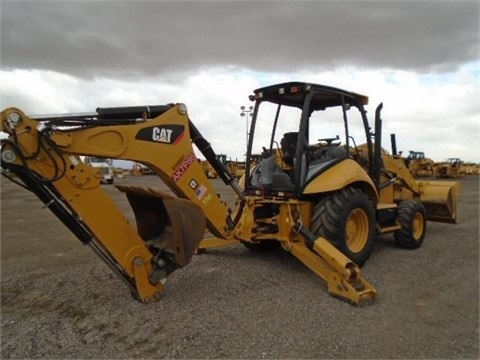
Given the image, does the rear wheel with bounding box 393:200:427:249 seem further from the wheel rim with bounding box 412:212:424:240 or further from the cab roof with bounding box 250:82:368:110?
the cab roof with bounding box 250:82:368:110

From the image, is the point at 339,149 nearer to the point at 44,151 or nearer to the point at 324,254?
the point at 324,254

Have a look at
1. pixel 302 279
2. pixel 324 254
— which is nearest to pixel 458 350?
pixel 324 254

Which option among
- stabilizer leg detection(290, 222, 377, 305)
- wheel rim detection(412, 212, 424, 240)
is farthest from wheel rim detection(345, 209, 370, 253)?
wheel rim detection(412, 212, 424, 240)

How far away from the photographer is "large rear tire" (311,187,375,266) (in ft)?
17.3

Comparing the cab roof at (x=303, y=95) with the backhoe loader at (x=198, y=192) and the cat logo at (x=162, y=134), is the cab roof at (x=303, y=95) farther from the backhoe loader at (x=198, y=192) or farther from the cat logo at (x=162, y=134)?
the cat logo at (x=162, y=134)

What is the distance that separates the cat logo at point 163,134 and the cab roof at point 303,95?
182 centimetres

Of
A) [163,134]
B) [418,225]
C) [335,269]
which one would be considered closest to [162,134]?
[163,134]

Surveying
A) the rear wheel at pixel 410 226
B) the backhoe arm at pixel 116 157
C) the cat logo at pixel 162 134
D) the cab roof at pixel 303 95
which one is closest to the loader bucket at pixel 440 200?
the rear wheel at pixel 410 226

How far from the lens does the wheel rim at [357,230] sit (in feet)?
18.6

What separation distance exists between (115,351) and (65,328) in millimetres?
692

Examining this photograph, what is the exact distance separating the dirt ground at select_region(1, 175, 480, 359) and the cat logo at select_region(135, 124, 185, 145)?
5.25ft

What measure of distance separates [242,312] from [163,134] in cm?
189

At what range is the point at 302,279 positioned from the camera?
201 inches

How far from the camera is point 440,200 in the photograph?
319 inches
